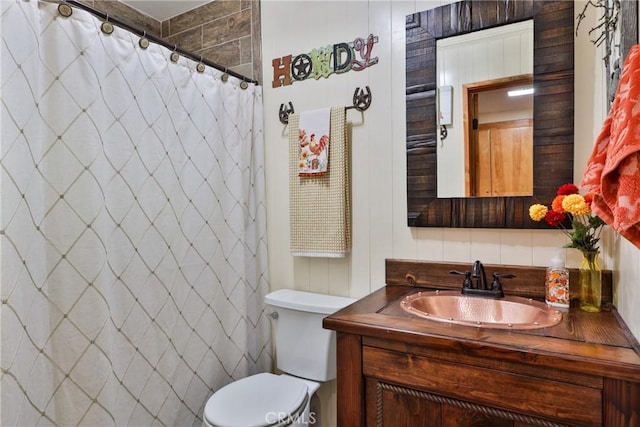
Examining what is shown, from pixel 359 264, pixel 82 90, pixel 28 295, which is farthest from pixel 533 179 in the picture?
pixel 28 295

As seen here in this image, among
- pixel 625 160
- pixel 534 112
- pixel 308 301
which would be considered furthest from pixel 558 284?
pixel 308 301

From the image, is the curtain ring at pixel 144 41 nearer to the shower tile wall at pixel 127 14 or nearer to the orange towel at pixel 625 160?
the shower tile wall at pixel 127 14

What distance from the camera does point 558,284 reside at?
1.19m

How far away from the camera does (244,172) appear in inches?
72.4

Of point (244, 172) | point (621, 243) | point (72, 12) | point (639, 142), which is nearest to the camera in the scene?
point (639, 142)

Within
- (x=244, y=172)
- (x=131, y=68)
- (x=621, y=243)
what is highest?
(x=131, y=68)

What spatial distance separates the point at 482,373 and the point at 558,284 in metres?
0.49

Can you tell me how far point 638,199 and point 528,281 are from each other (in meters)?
0.87

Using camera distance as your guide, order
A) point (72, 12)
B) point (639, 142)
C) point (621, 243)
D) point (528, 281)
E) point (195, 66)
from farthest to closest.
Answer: point (195, 66)
point (528, 281)
point (72, 12)
point (621, 243)
point (639, 142)

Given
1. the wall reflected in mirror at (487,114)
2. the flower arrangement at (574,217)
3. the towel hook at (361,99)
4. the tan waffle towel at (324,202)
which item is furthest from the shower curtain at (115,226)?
the flower arrangement at (574,217)

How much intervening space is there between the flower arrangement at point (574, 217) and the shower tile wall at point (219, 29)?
59.3 inches

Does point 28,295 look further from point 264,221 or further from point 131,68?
point 264,221

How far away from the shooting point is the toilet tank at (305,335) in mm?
1604

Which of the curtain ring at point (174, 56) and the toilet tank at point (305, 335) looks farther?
the toilet tank at point (305, 335)
